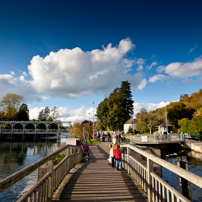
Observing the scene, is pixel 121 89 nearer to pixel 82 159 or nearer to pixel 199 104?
pixel 199 104

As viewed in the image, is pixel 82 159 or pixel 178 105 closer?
pixel 82 159

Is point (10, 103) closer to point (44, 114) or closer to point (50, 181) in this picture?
point (44, 114)

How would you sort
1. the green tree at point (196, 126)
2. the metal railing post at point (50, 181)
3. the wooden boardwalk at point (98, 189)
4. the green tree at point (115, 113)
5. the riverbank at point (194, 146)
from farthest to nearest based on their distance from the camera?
1. the green tree at point (115, 113)
2. the green tree at point (196, 126)
3. the riverbank at point (194, 146)
4. the wooden boardwalk at point (98, 189)
5. the metal railing post at point (50, 181)

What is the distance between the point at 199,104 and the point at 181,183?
63.7 metres

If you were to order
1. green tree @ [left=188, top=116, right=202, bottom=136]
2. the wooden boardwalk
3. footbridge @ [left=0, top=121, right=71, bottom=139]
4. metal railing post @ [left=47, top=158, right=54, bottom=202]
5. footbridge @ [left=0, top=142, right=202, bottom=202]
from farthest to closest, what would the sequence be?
footbridge @ [left=0, top=121, right=71, bottom=139], green tree @ [left=188, top=116, right=202, bottom=136], the wooden boardwalk, metal railing post @ [left=47, top=158, right=54, bottom=202], footbridge @ [left=0, top=142, right=202, bottom=202]

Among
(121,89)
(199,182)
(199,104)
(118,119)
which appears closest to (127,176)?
(199,182)

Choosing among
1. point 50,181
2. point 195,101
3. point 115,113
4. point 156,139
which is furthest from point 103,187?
point 195,101

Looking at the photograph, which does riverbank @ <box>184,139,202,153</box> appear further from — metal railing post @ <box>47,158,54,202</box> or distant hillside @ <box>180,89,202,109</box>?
distant hillside @ <box>180,89,202,109</box>

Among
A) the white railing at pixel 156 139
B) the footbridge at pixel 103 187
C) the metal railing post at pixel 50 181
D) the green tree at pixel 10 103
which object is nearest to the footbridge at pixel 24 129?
the green tree at pixel 10 103

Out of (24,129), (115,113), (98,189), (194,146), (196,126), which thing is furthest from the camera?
(24,129)

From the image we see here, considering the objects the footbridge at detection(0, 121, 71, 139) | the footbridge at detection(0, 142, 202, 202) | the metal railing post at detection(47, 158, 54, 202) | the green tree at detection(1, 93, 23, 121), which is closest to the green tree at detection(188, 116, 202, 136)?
the footbridge at detection(0, 142, 202, 202)

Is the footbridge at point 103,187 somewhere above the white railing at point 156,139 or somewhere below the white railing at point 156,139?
above

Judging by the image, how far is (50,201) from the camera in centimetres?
371

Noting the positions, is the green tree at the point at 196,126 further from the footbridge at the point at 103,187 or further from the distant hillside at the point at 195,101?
the footbridge at the point at 103,187
